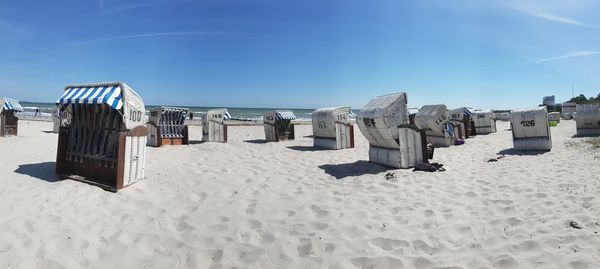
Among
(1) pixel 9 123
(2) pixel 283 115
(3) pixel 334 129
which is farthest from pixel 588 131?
(1) pixel 9 123

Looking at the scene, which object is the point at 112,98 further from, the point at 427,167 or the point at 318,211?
the point at 427,167

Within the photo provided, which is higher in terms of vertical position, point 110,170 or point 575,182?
point 110,170

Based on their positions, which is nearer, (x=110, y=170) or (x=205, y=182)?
(x=110, y=170)

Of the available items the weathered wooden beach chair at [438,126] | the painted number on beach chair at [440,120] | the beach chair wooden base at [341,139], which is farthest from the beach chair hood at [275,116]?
the painted number on beach chair at [440,120]

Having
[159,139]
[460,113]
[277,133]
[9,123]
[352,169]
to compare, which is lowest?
[352,169]

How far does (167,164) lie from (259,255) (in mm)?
6670

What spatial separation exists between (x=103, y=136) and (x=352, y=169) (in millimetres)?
6301

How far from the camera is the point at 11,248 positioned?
13.9ft

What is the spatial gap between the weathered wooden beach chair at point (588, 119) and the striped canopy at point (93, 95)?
1880cm

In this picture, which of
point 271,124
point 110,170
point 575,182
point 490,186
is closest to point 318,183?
point 490,186

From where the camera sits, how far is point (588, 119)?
1622 cm

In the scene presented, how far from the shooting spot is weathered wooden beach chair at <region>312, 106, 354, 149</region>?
562 inches

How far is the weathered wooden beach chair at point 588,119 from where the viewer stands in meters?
15.7

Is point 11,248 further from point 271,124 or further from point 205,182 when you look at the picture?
point 271,124
